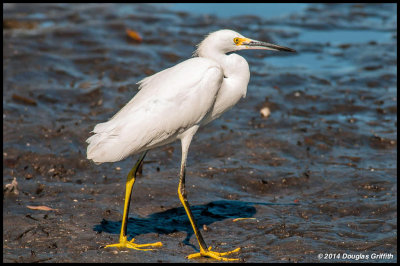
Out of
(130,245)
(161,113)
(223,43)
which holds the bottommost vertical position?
(130,245)

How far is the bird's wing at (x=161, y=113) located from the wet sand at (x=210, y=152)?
98 centimetres

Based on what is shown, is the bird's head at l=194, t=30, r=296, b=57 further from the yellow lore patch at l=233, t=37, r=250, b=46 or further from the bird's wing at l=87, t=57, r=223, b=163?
the bird's wing at l=87, t=57, r=223, b=163

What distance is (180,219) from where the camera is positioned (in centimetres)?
663

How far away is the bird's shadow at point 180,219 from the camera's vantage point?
6.30 metres

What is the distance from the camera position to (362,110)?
10.3m

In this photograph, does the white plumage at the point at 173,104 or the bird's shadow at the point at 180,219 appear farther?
the bird's shadow at the point at 180,219

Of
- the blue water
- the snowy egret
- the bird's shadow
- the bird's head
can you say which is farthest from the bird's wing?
the blue water

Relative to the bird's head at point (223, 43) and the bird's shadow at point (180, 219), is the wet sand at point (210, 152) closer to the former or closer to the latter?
the bird's shadow at point (180, 219)

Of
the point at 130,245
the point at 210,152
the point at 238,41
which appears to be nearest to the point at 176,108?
the point at 238,41

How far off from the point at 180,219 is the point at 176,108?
1.56 metres

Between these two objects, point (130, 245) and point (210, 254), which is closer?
point (210, 254)

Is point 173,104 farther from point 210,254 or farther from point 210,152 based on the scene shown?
point 210,152

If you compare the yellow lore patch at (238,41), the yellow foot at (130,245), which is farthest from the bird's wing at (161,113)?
the yellow foot at (130,245)

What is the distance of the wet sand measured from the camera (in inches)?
237
